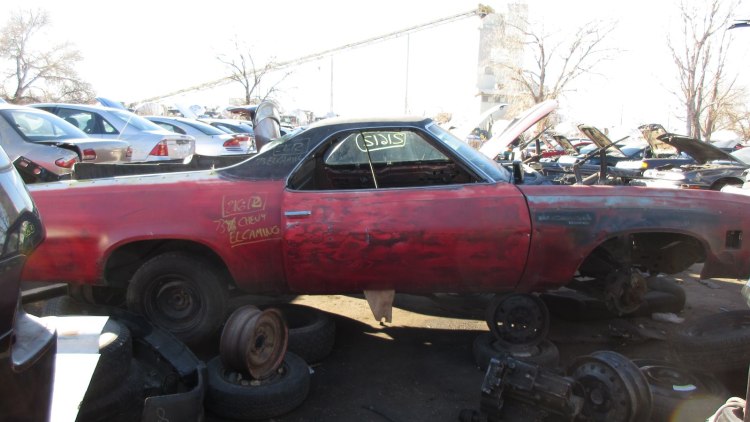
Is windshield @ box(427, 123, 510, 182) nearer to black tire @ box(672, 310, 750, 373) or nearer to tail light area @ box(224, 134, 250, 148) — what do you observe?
black tire @ box(672, 310, 750, 373)

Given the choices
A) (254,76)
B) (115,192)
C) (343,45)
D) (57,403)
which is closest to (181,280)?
(115,192)

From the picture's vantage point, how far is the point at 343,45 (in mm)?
63438

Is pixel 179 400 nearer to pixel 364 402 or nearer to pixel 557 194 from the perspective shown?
pixel 364 402

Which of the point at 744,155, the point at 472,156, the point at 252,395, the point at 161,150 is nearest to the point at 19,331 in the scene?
the point at 252,395

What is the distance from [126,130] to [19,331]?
27.1 feet

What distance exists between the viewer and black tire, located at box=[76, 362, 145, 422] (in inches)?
89.7

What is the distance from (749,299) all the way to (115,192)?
3.47m

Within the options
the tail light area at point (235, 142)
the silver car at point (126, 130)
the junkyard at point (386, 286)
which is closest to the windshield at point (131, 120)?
the silver car at point (126, 130)

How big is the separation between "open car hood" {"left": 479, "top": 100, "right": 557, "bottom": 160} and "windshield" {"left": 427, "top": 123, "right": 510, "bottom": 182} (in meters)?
1.01

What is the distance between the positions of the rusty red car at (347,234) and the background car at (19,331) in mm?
1907

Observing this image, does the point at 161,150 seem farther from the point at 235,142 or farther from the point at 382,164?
the point at 382,164

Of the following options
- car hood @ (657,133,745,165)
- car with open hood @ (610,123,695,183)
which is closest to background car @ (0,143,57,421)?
car with open hood @ (610,123,695,183)

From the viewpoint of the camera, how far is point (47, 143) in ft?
21.8

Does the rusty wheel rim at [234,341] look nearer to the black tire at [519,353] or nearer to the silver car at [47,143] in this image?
the black tire at [519,353]
